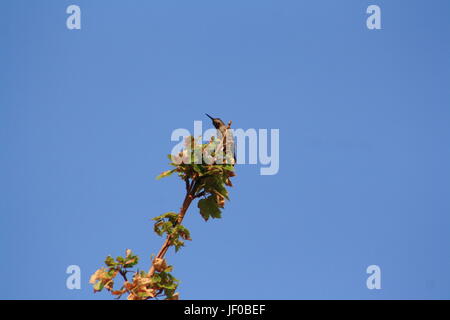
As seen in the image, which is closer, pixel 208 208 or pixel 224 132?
pixel 208 208

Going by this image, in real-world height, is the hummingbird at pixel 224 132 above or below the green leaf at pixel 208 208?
above

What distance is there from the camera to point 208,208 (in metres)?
15.6

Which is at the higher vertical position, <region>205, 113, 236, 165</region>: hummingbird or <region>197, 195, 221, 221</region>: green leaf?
<region>205, 113, 236, 165</region>: hummingbird

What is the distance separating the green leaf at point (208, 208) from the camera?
15594 millimetres

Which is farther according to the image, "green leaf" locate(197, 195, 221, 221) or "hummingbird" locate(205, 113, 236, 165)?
A: "hummingbird" locate(205, 113, 236, 165)

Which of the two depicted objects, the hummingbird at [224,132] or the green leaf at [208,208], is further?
the hummingbird at [224,132]

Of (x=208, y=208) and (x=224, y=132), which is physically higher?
(x=224, y=132)

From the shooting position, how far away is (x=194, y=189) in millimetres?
15539

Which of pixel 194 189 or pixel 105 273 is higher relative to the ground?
pixel 194 189

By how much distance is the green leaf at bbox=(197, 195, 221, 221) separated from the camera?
1559cm
